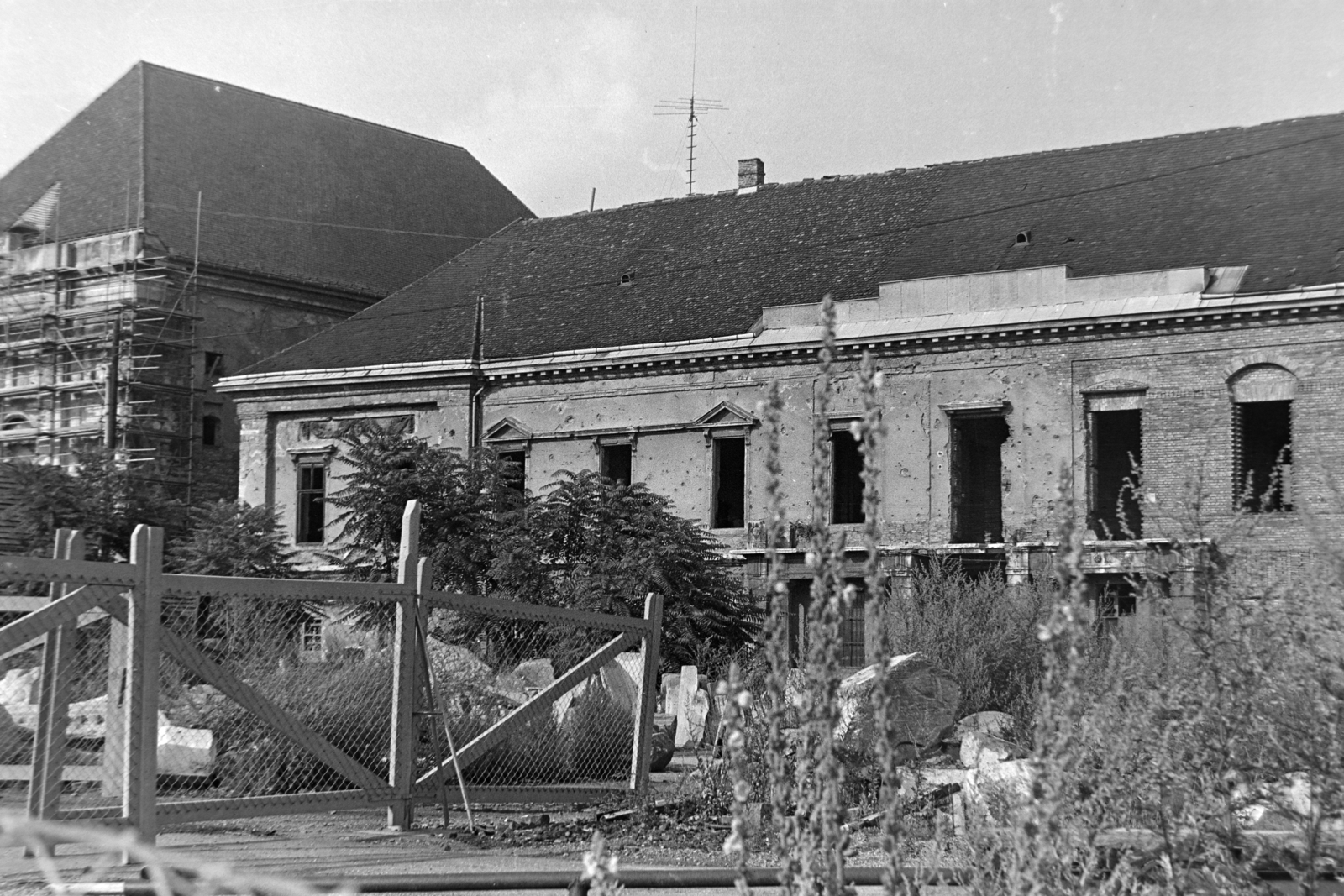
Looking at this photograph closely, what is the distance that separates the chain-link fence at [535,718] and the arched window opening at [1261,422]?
49.4ft

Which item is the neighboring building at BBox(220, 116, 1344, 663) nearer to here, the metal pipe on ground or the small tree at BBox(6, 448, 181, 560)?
the small tree at BBox(6, 448, 181, 560)

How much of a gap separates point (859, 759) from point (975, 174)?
24366 millimetres

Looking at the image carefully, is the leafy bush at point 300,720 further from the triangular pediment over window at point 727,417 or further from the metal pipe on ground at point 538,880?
the triangular pediment over window at point 727,417

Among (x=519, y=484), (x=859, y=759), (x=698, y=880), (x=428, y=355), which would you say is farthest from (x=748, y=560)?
(x=698, y=880)

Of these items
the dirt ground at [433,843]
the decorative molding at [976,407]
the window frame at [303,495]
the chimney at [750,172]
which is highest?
the chimney at [750,172]

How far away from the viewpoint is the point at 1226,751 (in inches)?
225

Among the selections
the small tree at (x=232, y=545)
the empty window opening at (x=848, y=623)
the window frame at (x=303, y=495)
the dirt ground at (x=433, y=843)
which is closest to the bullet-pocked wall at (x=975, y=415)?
the window frame at (x=303, y=495)

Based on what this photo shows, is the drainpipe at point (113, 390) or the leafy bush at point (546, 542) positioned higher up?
the drainpipe at point (113, 390)

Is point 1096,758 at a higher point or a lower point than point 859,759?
higher

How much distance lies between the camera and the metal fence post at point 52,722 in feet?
25.2

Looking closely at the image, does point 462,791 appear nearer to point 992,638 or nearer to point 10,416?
point 992,638

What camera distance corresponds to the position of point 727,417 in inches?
1272

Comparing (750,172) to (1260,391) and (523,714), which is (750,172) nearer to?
(1260,391)

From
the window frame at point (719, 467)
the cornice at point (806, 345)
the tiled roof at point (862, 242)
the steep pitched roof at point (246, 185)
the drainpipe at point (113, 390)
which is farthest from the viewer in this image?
the steep pitched roof at point (246, 185)
